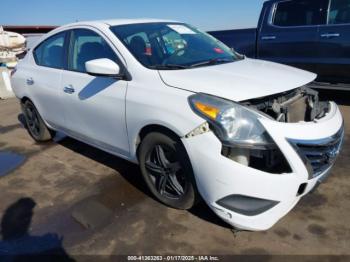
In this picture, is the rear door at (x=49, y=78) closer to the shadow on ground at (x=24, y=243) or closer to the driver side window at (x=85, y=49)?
the driver side window at (x=85, y=49)

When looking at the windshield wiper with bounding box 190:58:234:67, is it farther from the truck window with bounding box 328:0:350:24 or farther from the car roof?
the truck window with bounding box 328:0:350:24

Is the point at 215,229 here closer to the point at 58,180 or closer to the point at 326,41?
the point at 58,180

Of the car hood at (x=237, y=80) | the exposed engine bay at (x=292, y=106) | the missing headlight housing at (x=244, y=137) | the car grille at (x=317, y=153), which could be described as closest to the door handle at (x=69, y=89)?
the car hood at (x=237, y=80)

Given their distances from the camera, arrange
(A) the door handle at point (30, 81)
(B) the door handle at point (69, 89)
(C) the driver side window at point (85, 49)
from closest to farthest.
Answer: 1. (C) the driver side window at point (85, 49)
2. (B) the door handle at point (69, 89)
3. (A) the door handle at point (30, 81)

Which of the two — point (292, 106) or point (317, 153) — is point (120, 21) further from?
point (317, 153)

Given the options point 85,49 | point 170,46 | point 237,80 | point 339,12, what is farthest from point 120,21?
point 339,12

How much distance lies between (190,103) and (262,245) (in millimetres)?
1183

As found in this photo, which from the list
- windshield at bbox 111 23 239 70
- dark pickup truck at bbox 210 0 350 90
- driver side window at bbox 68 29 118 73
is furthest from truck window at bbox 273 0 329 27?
driver side window at bbox 68 29 118 73

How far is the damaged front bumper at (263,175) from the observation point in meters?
2.27

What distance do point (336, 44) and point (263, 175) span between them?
12.9 feet

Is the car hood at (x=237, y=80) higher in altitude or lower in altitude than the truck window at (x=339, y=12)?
lower

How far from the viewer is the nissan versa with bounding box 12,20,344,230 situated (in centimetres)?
Answer: 231

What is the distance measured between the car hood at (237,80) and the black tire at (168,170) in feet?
1.53

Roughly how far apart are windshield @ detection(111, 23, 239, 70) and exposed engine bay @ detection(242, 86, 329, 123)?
2.54 ft
